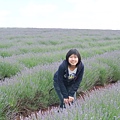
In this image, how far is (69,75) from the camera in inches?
127

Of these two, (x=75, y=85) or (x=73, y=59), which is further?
(x=75, y=85)

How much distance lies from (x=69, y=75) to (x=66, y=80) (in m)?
0.10

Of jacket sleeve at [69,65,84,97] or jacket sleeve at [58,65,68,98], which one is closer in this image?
jacket sleeve at [58,65,68,98]

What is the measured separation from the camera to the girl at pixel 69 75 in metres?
3.11

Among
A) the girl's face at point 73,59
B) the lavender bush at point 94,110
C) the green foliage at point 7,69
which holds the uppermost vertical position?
the girl's face at point 73,59

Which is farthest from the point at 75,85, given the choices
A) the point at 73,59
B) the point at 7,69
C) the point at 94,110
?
the point at 7,69

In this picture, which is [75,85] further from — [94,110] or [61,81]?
[94,110]

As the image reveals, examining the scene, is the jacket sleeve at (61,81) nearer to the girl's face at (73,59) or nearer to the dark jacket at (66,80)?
the dark jacket at (66,80)

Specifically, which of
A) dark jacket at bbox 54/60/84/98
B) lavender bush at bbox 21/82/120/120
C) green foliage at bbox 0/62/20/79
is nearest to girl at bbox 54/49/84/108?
dark jacket at bbox 54/60/84/98

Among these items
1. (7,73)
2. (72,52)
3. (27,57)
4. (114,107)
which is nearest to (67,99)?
(72,52)

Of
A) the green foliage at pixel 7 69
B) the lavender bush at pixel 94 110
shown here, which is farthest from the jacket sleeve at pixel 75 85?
the green foliage at pixel 7 69

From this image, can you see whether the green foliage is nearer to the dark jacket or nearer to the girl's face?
the dark jacket

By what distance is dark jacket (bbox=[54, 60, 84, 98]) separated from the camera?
3.17m

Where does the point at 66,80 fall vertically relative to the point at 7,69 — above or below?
above
